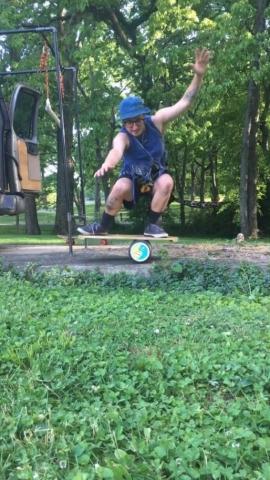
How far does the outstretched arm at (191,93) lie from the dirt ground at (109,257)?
5.17 feet

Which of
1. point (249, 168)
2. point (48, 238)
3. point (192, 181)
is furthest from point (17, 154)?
point (192, 181)

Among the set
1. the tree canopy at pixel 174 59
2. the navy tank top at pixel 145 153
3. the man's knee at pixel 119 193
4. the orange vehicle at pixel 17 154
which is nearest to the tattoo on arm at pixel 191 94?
the navy tank top at pixel 145 153

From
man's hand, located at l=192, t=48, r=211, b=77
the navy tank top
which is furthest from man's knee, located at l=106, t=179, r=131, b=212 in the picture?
man's hand, located at l=192, t=48, r=211, b=77

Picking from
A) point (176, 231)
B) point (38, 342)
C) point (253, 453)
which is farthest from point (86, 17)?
point (253, 453)

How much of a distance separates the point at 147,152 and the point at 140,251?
1162mm

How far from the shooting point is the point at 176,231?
1042 inches

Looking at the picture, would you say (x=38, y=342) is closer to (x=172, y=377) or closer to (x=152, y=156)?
(x=172, y=377)

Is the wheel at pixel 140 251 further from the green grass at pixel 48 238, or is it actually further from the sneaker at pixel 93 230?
the green grass at pixel 48 238

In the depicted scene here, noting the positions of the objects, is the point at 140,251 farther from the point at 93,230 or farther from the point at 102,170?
the point at 102,170

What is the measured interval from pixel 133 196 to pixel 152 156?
1.59ft

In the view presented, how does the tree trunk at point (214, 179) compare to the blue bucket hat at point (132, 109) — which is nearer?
the blue bucket hat at point (132, 109)

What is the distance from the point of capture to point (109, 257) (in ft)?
25.5

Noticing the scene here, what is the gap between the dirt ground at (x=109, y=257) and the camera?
6.92m

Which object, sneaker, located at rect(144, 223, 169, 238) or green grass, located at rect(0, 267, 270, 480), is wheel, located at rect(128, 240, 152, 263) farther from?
green grass, located at rect(0, 267, 270, 480)
